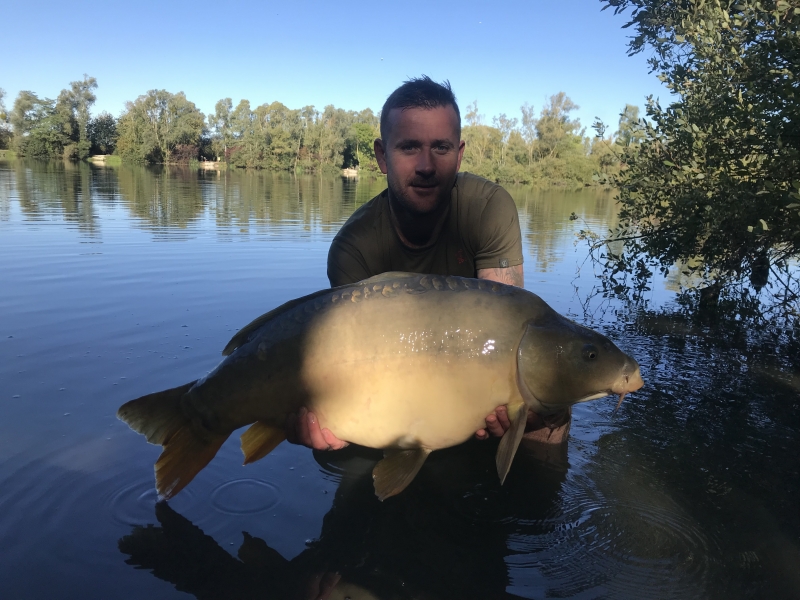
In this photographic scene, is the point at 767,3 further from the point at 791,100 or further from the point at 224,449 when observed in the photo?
the point at 224,449

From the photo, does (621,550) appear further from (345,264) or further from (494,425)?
(345,264)

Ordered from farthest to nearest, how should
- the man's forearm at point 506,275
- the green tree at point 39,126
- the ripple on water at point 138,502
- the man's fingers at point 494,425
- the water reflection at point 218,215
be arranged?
1. the green tree at point 39,126
2. the water reflection at point 218,215
3. the man's forearm at point 506,275
4. the ripple on water at point 138,502
5. the man's fingers at point 494,425

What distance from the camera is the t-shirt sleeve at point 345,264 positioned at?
8.70 feet

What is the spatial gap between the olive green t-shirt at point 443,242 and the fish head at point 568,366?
960 mm

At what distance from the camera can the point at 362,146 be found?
64.5 metres

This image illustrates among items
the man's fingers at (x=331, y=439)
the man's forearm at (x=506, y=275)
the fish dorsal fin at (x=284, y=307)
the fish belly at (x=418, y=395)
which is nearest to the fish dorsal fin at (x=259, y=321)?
the fish dorsal fin at (x=284, y=307)

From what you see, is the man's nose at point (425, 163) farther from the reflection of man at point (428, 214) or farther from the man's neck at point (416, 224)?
the man's neck at point (416, 224)

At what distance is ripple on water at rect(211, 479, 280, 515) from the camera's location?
7.68 feet

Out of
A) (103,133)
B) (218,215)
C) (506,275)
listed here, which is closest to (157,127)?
(103,133)

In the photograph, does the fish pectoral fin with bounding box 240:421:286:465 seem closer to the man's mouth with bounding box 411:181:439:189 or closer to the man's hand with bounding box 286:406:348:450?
the man's hand with bounding box 286:406:348:450

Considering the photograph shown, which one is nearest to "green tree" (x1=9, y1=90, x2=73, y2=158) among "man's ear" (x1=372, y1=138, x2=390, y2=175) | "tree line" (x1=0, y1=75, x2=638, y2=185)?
"tree line" (x1=0, y1=75, x2=638, y2=185)

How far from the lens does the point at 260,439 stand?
1991 mm

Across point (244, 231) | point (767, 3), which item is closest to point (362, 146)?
point (244, 231)

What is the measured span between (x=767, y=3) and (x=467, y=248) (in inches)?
143
